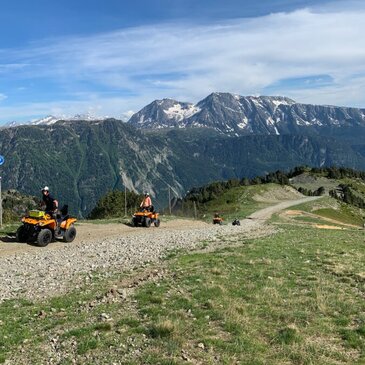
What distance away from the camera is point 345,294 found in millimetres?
16828

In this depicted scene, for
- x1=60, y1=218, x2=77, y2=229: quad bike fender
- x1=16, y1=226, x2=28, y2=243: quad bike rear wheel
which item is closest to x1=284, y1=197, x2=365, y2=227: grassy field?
x1=60, y1=218, x2=77, y2=229: quad bike fender

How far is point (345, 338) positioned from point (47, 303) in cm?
934

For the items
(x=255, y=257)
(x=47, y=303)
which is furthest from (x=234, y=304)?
(x=255, y=257)

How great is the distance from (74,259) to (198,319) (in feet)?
36.7

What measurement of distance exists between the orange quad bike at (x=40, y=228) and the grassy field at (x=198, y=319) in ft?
31.3

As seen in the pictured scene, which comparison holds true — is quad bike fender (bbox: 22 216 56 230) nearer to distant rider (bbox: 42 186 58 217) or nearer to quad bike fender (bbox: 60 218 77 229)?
distant rider (bbox: 42 186 58 217)

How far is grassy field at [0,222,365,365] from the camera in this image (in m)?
11.2

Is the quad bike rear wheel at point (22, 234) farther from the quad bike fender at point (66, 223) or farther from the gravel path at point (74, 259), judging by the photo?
the quad bike fender at point (66, 223)

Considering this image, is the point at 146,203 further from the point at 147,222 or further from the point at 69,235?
the point at 69,235

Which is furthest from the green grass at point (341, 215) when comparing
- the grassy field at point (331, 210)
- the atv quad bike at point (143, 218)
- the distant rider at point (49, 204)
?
the distant rider at point (49, 204)

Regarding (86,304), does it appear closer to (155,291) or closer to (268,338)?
(155,291)

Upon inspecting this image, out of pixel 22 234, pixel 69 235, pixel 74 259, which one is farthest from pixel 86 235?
pixel 74 259

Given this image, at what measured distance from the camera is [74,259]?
23.1m

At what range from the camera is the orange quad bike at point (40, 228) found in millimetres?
27484
